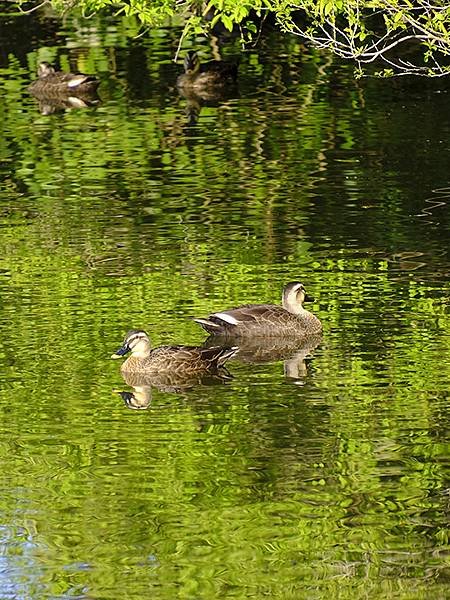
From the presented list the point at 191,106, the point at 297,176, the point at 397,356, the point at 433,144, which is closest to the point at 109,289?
the point at 397,356

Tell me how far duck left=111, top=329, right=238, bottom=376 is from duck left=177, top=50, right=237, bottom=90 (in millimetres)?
15290

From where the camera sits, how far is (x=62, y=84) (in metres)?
29.5

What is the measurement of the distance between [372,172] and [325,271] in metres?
5.37

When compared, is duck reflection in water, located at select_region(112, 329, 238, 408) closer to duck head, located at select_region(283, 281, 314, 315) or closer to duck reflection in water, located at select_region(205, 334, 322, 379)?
duck reflection in water, located at select_region(205, 334, 322, 379)

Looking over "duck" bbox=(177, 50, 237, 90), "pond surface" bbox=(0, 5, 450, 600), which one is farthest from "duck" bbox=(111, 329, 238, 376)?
"duck" bbox=(177, 50, 237, 90)

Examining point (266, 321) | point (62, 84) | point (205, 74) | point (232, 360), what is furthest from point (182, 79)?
point (232, 360)

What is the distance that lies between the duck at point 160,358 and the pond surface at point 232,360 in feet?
0.61

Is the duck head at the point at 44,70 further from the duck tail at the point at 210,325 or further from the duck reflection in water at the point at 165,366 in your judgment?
the duck reflection in water at the point at 165,366

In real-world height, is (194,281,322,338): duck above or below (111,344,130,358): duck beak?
below

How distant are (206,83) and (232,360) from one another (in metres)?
14.8

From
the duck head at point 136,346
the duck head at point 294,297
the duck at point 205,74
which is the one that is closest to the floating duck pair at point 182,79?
the duck at point 205,74

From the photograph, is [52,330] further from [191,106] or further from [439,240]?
Answer: [191,106]

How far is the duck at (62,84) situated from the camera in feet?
96.8

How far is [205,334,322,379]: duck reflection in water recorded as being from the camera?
1490 centimetres
